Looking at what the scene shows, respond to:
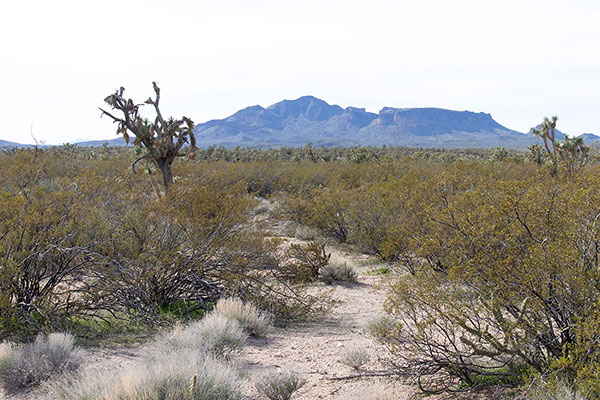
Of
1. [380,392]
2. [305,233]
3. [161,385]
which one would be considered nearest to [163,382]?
[161,385]

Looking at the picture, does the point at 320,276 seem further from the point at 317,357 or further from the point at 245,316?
the point at 317,357

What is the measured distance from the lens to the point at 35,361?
15.9ft

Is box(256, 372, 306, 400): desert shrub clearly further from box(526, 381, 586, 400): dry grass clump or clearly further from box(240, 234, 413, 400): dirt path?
box(526, 381, 586, 400): dry grass clump

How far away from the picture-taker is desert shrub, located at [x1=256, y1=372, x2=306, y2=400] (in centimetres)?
465

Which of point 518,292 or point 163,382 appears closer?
point 163,382

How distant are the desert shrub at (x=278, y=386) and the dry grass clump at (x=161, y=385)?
0.36 meters

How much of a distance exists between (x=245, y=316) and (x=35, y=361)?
2697mm

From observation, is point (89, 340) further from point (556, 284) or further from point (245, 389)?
point (556, 284)

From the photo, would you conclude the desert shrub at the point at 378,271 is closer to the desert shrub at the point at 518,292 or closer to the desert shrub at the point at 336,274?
the desert shrub at the point at 336,274

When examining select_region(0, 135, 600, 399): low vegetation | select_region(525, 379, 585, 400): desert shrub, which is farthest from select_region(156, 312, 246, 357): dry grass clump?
select_region(525, 379, 585, 400): desert shrub

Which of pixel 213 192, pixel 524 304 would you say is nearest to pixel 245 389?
pixel 524 304

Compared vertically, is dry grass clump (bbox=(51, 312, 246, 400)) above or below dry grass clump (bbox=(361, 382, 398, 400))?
above

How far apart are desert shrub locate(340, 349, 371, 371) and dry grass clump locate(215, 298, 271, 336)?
157 cm

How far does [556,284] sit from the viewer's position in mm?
4105
